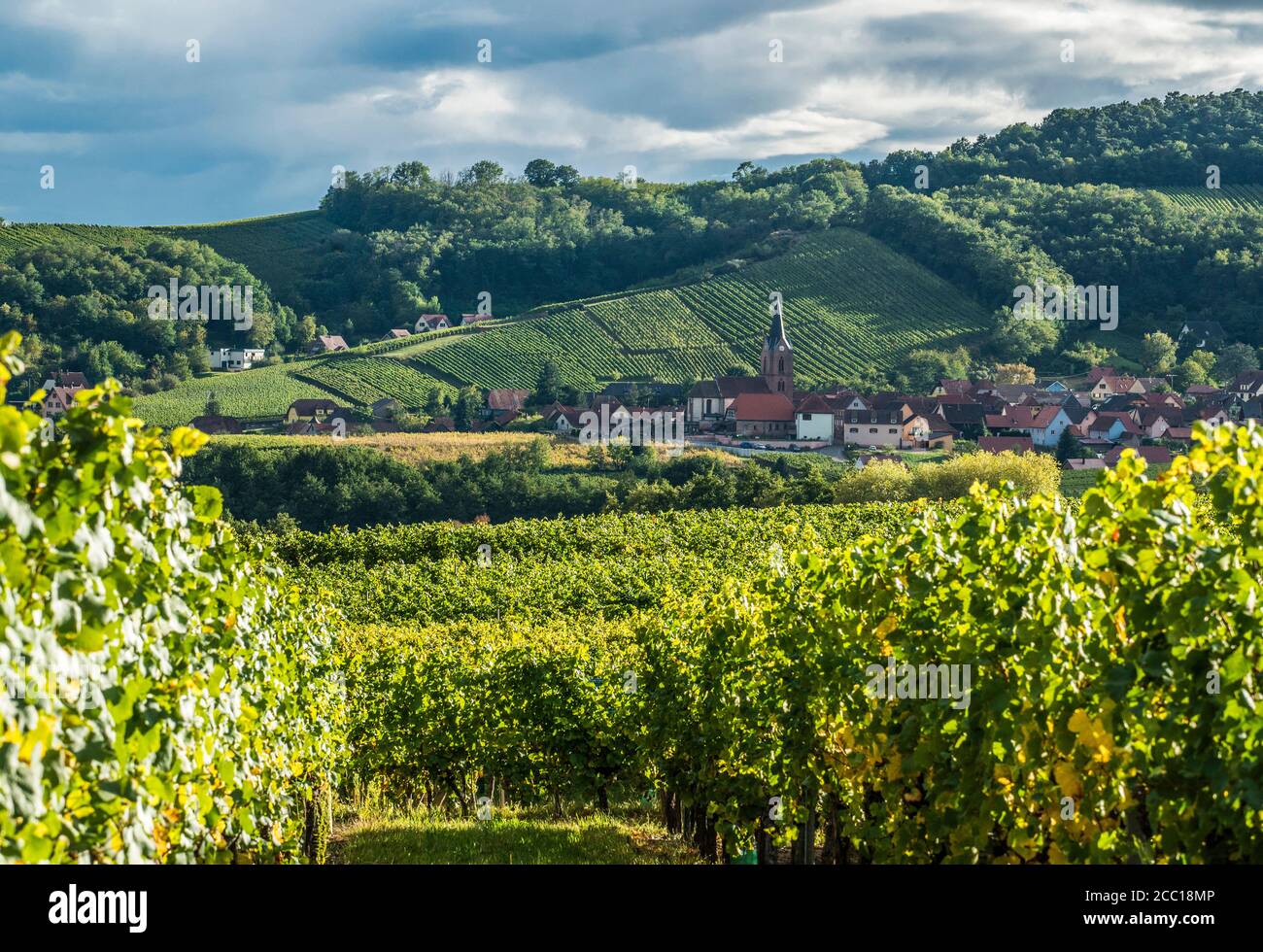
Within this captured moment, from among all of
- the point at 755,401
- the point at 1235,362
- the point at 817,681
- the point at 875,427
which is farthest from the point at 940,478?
the point at 1235,362

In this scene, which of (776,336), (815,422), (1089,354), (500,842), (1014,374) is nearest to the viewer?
(500,842)

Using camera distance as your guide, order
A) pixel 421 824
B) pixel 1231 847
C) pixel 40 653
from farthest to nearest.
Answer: pixel 421 824 < pixel 1231 847 < pixel 40 653

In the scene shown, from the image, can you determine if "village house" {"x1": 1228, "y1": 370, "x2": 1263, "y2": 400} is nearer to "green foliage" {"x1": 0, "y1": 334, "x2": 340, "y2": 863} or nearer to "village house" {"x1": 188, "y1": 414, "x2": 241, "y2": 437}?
"village house" {"x1": 188, "y1": 414, "x2": 241, "y2": 437}

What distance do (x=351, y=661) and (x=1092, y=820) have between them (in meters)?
12.1

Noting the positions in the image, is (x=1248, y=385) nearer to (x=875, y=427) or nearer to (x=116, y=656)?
(x=875, y=427)

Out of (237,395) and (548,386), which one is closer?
(237,395)

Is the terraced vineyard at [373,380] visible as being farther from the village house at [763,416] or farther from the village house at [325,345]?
the village house at [763,416]

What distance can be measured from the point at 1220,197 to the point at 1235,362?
42.3 m

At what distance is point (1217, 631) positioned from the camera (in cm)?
541

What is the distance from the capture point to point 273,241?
5507 inches

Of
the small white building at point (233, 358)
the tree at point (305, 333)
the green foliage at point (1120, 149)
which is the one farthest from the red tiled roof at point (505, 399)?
the green foliage at point (1120, 149)

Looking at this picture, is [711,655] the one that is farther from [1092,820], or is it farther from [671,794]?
[1092,820]

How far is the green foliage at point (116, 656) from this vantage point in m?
4.17
